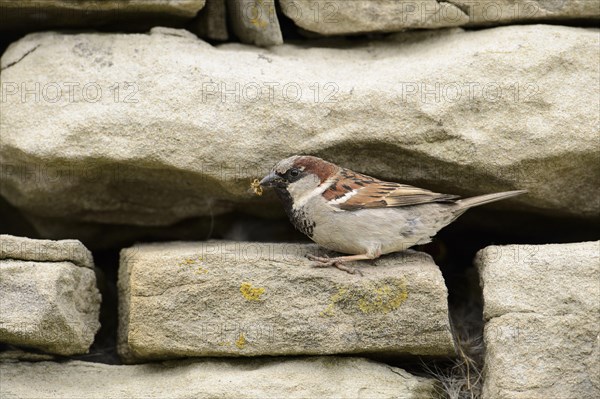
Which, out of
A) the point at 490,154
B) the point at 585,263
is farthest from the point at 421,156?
the point at 585,263

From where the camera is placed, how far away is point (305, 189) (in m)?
4.57

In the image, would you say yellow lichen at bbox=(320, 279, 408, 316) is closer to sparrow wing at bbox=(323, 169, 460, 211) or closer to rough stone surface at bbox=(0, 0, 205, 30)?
sparrow wing at bbox=(323, 169, 460, 211)


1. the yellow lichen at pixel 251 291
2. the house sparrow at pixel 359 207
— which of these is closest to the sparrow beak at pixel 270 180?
the house sparrow at pixel 359 207

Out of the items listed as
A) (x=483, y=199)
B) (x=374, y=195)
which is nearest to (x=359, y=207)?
(x=374, y=195)

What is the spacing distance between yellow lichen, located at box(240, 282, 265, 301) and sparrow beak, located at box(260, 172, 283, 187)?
1.93 feet

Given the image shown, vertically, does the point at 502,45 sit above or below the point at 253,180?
above

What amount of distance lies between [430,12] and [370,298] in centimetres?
174

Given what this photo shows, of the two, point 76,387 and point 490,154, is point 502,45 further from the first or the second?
point 76,387

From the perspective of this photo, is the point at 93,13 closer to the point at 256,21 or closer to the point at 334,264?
the point at 256,21

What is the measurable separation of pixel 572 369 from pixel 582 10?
80.8 inches

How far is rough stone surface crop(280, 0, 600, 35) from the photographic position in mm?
4848

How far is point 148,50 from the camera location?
4.80 metres

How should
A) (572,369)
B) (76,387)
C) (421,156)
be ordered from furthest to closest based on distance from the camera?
1. (421,156)
2. (76,387)
3. (572,369)

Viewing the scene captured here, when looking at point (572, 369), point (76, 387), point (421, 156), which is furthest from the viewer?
point (421, 156)
